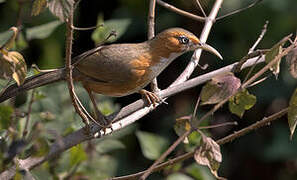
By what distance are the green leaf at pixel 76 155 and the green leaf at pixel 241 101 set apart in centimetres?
117

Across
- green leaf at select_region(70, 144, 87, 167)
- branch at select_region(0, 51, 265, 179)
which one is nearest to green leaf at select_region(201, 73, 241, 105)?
branch at select_region(0, 51, 265, 179)

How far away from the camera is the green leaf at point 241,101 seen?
7.59 ft

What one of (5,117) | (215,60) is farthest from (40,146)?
(215,60)

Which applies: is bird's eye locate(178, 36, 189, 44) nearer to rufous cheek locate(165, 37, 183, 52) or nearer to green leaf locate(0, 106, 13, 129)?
rufous cheek locate(165, 37, 183, 52)

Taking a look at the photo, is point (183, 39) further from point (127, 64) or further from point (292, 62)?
point (292, 62)

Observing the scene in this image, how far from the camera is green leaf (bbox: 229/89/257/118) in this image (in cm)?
231

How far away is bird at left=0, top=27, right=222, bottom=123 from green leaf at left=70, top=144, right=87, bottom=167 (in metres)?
0.24

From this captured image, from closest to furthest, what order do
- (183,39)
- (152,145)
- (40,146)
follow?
(40,146), (183,39), (152,145)

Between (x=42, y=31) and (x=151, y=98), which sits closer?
(x=151, y=98)

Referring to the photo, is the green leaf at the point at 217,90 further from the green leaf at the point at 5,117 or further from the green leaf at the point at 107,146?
the green leaf at the point at 107,146

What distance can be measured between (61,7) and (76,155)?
1533 millimetres

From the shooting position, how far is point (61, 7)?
1.85 meters

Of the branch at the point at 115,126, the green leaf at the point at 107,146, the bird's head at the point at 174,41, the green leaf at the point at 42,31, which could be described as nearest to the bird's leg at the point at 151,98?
the branch at the point at 115,126

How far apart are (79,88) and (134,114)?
1.16 meters
